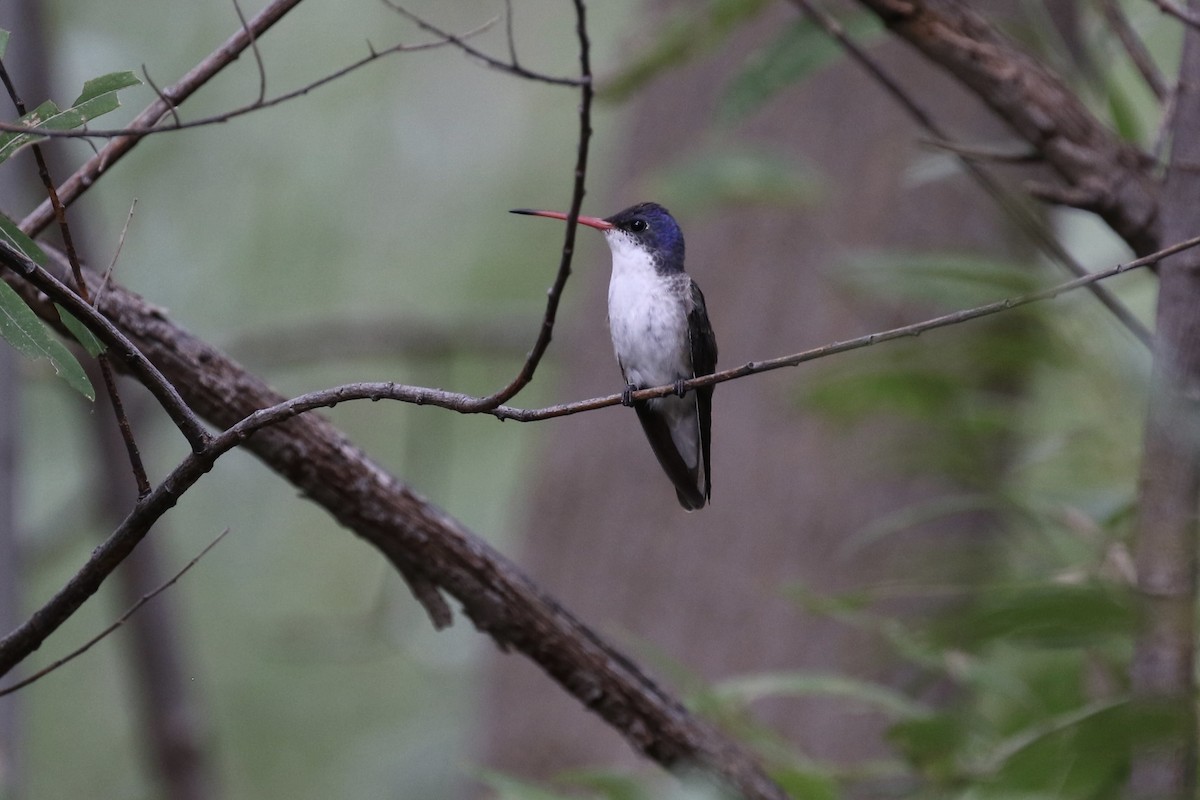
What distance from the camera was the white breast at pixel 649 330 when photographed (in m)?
3.58

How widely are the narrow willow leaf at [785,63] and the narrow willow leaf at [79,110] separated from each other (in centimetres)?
165

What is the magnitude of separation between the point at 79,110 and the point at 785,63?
185 cm

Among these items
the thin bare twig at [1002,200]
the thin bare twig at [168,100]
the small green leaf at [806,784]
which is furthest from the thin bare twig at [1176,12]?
the small green leaf at [806,784]

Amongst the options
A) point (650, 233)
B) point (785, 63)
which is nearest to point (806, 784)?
point (650, 233)

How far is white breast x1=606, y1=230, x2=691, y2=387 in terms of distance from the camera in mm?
3576

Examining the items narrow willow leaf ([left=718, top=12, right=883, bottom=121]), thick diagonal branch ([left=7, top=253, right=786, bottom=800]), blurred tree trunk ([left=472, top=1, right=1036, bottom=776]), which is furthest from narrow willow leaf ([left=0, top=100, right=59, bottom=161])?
blurred tree trunk ([left=472, top=1, right=1036, bottom=776])

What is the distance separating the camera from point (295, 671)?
487 inches

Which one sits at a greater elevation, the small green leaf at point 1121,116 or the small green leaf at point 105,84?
the small green leaf at point 105,84

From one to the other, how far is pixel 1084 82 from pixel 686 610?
9.49 ft

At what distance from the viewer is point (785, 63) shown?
316 centimetres

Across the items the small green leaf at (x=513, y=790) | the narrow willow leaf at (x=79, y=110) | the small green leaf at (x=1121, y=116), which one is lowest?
the small green leaf at (x=513, y=790)

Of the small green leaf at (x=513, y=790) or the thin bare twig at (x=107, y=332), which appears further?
the small green leaf at (x=513, y=790)

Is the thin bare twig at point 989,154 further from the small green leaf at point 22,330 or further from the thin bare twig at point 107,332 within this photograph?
the small green leaf at point 22,330

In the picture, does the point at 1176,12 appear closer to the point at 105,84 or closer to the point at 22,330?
the point at 105,84
